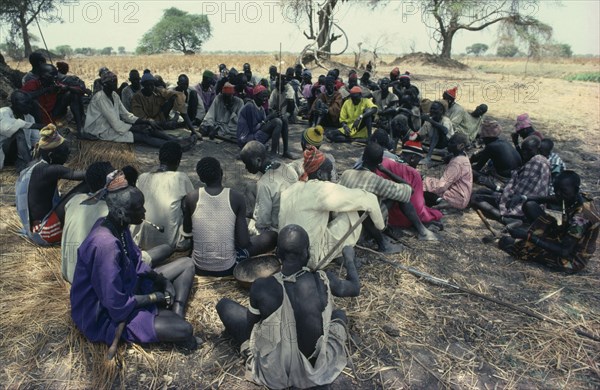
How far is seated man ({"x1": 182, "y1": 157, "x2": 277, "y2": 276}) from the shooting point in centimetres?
343

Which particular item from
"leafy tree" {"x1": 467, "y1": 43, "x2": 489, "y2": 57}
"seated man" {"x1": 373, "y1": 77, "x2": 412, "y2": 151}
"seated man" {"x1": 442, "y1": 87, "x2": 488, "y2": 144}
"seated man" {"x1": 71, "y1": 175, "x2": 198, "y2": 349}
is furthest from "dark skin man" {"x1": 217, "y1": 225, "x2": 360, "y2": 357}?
"leafy tree" {"x1": 467, "y1": 43, "x2": 489, "y2": 57}

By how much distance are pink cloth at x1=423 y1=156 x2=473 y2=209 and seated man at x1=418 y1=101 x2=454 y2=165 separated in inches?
77.0

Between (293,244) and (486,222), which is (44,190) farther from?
(486,222)

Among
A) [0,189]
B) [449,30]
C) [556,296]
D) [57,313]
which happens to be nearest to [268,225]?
[57,313]

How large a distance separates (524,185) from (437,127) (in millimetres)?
2409

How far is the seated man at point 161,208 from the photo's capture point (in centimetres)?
382

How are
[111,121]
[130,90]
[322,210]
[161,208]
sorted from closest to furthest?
[322,210] → [161,208] → [111,121] → [130,90]

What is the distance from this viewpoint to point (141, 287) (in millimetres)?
3025

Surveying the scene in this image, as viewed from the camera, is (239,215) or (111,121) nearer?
(239,215)

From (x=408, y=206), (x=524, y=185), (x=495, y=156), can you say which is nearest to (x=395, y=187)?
(x=408, y=206)

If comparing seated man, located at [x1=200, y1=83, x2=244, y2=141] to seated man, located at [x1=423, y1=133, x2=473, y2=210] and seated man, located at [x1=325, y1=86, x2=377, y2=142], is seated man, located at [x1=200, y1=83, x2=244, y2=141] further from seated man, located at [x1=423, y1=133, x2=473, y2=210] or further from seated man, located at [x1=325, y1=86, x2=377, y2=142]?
seated man, located at [x1=423, y1=133, x2=473, y2=210]

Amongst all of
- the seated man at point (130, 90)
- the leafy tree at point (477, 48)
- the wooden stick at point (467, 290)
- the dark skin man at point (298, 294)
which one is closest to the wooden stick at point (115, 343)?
the dark skin man at point (298, 294)

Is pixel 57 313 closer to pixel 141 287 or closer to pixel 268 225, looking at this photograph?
pixel 141 287

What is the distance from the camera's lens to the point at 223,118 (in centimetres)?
791
